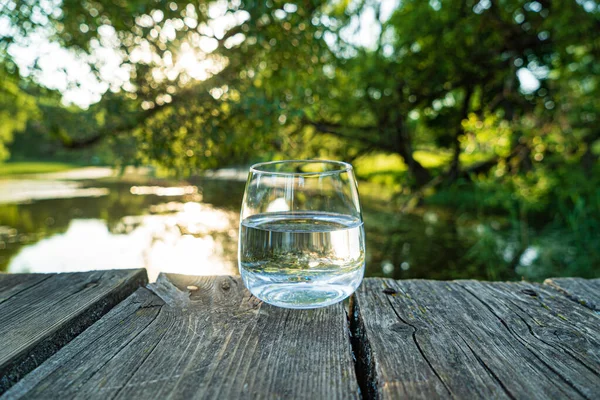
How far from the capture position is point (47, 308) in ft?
3.49

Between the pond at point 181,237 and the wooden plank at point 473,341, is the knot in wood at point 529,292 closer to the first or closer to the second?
the wooden plank at point 473,341

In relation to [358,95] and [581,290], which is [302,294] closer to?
[581,290]

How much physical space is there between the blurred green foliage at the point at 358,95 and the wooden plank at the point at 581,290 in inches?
122

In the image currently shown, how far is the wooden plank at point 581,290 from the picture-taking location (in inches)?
46.5

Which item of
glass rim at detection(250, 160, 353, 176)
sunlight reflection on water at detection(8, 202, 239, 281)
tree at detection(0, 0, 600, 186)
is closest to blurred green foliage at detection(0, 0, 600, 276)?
tree at detection(0, 0, 600, 186)

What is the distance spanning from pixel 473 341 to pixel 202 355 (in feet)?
1.75

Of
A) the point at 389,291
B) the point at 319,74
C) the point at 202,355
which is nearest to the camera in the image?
the point at 202,355

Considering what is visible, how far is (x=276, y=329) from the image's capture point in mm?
961

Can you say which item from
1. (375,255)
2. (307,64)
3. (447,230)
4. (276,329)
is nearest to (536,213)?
(447,230)

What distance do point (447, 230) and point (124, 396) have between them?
26.9ft

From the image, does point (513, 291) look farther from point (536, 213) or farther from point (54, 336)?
point (536, 213)

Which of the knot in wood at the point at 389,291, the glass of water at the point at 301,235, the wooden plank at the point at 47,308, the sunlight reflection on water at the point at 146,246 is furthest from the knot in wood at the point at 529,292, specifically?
the sunlight reflection on water at the point at 146,246

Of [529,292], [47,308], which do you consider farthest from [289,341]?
[529,292]

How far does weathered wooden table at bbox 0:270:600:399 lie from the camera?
75cm
